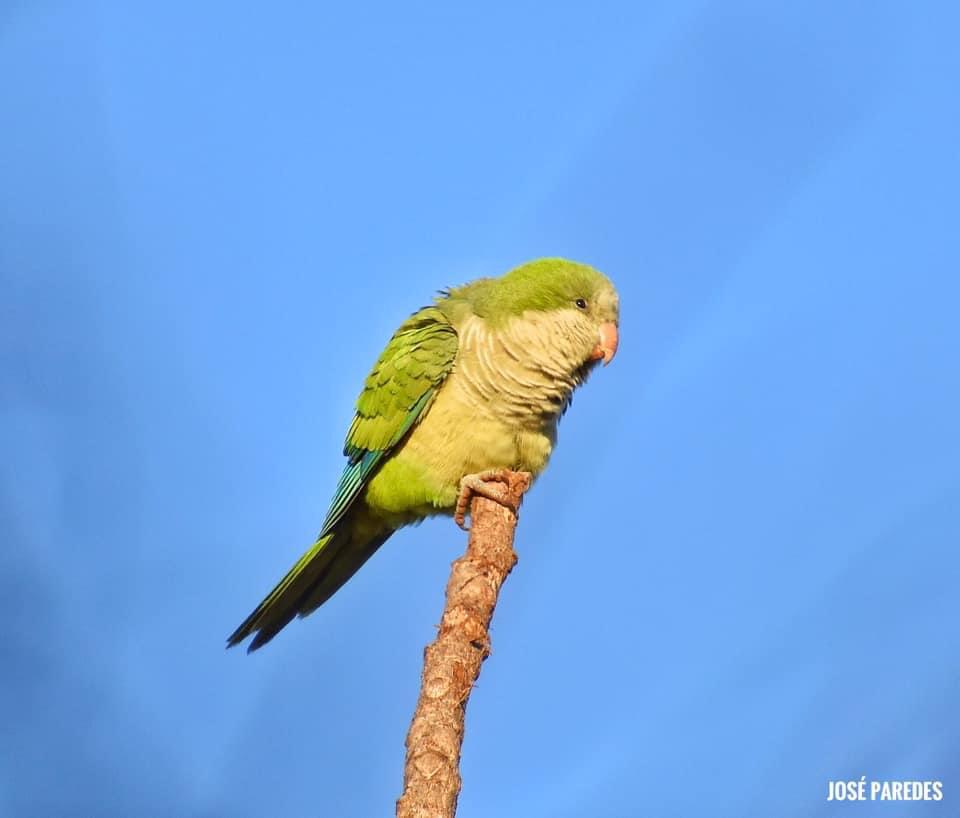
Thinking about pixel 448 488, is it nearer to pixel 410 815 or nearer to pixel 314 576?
pixel 314 576

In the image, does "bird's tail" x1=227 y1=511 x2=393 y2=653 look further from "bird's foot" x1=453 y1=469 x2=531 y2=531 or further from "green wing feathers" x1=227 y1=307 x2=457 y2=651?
"bird's foot" x1=453 y1=469 x2=531 y2=531

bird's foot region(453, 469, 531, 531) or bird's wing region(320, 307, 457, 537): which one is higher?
bird's wing region(320, 307, 457, 537)

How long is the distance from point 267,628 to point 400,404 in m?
1.31

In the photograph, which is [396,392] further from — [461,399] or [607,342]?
[607,342]

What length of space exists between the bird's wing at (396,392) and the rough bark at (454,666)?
0.79m

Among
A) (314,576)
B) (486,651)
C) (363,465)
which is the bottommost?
(486,651)

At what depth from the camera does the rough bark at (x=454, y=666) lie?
3.24 metres

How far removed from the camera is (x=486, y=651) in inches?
151

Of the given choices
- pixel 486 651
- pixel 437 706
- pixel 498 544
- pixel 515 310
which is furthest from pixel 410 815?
pixel 515 310

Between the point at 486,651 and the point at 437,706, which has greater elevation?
the point at 486,651

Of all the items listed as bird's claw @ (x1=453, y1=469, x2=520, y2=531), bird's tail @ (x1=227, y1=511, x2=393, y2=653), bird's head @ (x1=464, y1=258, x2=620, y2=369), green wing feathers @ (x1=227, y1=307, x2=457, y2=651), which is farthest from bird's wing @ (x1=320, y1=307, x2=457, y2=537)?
bird's claw @ (x1=453, y1=469, x2=520, y2=531)

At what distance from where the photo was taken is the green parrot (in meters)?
5.21

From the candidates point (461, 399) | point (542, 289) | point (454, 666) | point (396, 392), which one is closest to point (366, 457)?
point (396, 392)

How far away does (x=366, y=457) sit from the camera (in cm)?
555
